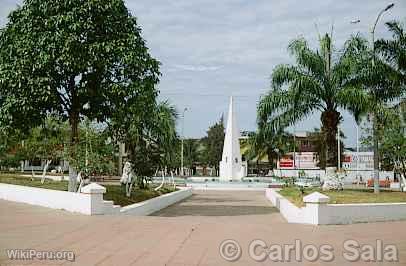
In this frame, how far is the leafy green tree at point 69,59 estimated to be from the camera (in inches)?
705

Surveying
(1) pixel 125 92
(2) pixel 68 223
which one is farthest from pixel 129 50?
(2) pixel 68 223

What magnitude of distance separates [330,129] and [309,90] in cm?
186

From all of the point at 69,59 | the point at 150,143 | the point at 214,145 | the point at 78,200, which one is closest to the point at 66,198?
the point at 78,200

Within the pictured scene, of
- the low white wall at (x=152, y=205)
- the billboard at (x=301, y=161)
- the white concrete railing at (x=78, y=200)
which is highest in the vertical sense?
the billboard at (x=301, y=161)

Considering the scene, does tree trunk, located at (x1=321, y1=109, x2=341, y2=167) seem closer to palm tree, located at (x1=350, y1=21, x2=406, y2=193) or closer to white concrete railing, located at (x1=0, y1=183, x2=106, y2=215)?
palm tree, located at (x1=350, y1=21, x2=406, y2=193)

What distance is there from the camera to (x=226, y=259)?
932cm

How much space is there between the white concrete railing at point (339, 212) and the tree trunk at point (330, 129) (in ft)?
19.2

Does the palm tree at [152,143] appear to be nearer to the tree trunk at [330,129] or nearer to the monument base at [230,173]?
the tree trunk at [330,129]

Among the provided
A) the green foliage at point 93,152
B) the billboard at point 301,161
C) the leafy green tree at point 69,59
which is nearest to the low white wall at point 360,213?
the leafy green tree at point 69,59

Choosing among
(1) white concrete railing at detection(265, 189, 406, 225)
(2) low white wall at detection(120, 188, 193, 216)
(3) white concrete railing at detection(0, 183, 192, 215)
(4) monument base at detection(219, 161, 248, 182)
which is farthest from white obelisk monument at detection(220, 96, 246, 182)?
(1) white concrete railing at detection(265, 189, 406, 225)

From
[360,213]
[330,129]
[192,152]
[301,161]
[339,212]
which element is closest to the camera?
[339,212]

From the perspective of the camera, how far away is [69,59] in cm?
1758

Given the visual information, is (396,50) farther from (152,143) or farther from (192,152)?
(192,152)

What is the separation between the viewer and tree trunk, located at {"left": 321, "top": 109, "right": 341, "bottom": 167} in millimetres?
22766
